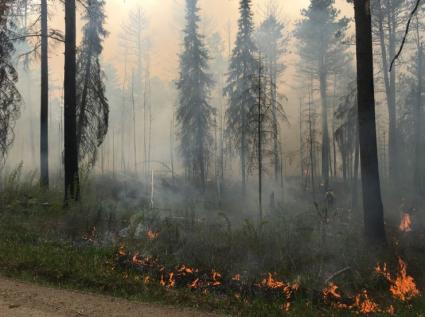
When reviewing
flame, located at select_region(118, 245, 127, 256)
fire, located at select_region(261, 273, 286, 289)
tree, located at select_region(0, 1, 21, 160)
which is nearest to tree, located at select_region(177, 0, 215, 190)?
tree, located at select_region(0, 1, 21, 160)

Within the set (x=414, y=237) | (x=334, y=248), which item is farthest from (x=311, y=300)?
(x=414, y=237)

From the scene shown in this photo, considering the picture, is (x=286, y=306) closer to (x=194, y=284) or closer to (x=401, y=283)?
(x=194, y=284)

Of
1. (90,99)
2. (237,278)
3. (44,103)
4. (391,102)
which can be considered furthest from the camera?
(391,102)

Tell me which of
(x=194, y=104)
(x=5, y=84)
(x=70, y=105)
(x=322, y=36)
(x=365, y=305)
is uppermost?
(x=322, y=36)

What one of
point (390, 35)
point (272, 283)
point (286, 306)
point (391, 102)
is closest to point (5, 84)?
point (272, 283)

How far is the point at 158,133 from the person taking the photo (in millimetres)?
59875

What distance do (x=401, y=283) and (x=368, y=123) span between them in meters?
3.50

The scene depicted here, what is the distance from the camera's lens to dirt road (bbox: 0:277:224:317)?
4.96 metres

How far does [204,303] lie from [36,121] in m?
55.6

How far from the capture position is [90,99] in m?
17.5

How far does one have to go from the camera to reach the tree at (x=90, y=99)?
55.4ft

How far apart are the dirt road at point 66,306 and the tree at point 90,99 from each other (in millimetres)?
11081

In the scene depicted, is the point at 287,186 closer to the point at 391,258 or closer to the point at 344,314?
the point at 391,258

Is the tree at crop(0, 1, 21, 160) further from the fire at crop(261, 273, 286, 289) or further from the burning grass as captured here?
the fire at crop(261, 273, 286, 289)
